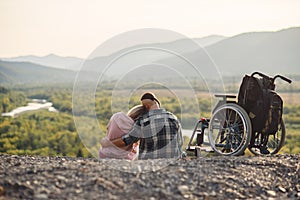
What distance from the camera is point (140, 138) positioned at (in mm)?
7492

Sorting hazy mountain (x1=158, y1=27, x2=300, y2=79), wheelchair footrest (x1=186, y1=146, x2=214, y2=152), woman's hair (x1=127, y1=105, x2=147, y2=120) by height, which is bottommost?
wheelchair footrest (x1=186, y1=146, x2=214, y2=152)

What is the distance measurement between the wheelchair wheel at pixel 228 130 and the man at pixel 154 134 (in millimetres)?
877

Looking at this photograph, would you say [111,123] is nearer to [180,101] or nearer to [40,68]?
[180,101]

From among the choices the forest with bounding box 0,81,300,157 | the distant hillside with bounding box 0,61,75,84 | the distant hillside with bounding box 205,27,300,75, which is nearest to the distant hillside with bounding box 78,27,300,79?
the distant hillside with bounding box 205,27,300,75

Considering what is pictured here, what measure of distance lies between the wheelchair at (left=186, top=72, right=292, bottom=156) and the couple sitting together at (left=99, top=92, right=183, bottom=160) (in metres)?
0.86

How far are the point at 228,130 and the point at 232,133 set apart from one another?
96 mm

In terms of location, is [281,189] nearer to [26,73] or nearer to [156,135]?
[156,135]

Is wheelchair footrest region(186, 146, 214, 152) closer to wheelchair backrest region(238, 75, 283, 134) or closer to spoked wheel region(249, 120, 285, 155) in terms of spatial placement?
spoked wheel region(249, 120, 285, 155)

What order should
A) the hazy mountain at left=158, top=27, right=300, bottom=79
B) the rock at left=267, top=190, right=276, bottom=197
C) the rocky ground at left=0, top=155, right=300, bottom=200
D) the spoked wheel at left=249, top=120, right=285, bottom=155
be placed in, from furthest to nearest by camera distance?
the hazy mountain at left=158, top=27, right=300, bottom=79, the spoked wheel at left=249, top=120, right=285, bottom=155, the rock at left=267, top=190, right=276, bottom=197, the rocky ground at left=0, top=155, right=300, bottom=200

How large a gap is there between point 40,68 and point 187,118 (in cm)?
9263

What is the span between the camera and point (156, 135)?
296 inches

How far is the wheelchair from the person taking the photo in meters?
8.11

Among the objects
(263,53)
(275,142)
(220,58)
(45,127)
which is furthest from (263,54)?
(275,142)

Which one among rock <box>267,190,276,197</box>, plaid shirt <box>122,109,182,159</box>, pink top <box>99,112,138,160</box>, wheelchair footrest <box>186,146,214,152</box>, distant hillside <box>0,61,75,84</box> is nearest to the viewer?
rock <box>267,190,276,197</box>
